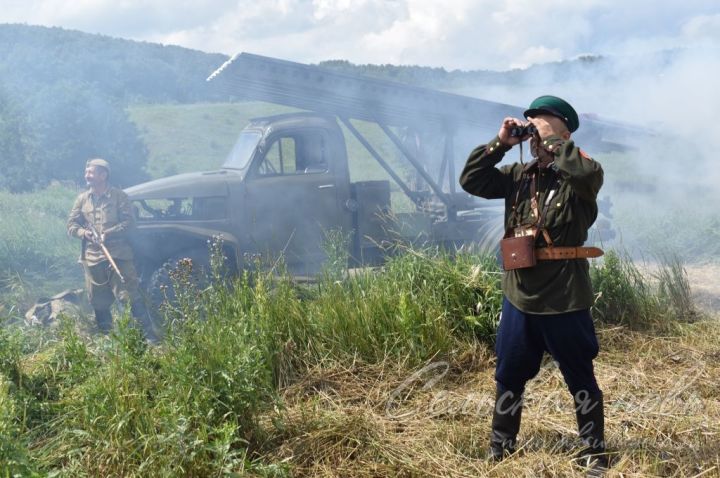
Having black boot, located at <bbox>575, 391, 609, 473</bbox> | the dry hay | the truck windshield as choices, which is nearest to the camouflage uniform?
the truck windshield

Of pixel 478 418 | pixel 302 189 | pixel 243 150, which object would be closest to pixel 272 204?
pixel 302 189

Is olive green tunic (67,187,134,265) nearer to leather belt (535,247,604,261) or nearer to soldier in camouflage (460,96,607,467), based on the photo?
soldier in camouflage (460,96,607,467)

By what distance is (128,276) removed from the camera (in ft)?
22.2

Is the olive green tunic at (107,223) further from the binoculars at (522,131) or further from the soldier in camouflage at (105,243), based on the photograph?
the binoculars at (522,131)

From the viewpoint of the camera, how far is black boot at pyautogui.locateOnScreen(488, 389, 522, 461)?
3496 mm

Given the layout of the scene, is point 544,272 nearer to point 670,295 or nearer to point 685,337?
A: point 685,337

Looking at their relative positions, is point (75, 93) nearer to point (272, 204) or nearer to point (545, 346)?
point (272, 204)

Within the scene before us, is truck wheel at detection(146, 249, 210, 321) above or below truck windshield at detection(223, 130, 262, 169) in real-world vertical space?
below

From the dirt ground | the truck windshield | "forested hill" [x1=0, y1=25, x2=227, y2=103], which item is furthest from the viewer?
"forested hill" [x1=0, y1=25, x2=227, y2=103]

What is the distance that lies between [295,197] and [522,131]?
432cm

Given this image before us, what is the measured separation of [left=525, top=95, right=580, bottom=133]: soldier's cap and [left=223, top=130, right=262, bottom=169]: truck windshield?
181 inches

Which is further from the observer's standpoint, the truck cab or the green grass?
the green grass

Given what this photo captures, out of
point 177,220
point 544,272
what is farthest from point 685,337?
point 177,220

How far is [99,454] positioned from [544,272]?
217 centimetres
